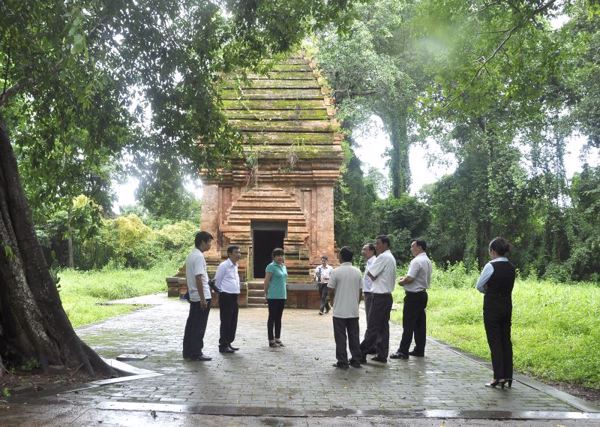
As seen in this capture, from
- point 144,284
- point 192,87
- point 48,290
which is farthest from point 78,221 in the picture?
point 144,284

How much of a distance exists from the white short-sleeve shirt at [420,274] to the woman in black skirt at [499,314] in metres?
1.59

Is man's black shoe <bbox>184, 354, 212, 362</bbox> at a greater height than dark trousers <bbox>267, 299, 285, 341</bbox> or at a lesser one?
lesser

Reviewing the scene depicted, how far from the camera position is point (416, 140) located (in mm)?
34562

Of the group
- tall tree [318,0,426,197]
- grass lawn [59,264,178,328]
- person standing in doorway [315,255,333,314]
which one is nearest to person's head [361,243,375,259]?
person standing in doorway [315,255,333,314]

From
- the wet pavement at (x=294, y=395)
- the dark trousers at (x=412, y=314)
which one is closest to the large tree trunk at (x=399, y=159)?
the dark trousers at (x=412, y=314)

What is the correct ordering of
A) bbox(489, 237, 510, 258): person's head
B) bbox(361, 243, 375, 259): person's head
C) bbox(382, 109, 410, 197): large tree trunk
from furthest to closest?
1. bbox(382, 109, 410, 197): large tree trunk
2. bbox(361, 243, 375, 259): person's head
3. bbox(489, 237, 510, 258): person's head

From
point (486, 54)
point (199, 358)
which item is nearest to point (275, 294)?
point (199, 358)

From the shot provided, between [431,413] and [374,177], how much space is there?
40.9 meters

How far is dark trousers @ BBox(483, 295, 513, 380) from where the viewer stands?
20.7ft

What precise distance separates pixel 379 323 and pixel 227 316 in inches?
86.8

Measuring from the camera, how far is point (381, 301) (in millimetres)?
7918

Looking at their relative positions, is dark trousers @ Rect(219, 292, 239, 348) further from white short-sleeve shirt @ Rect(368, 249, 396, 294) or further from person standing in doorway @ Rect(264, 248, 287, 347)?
white short-sleeve shirt @ Rect(368, 249, 396, 294)

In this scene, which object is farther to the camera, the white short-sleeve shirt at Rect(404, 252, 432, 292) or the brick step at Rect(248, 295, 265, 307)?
the brick step at Rect(248, 295, 265, 307)

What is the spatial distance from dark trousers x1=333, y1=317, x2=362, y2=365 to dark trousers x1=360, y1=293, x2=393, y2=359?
49 cm
